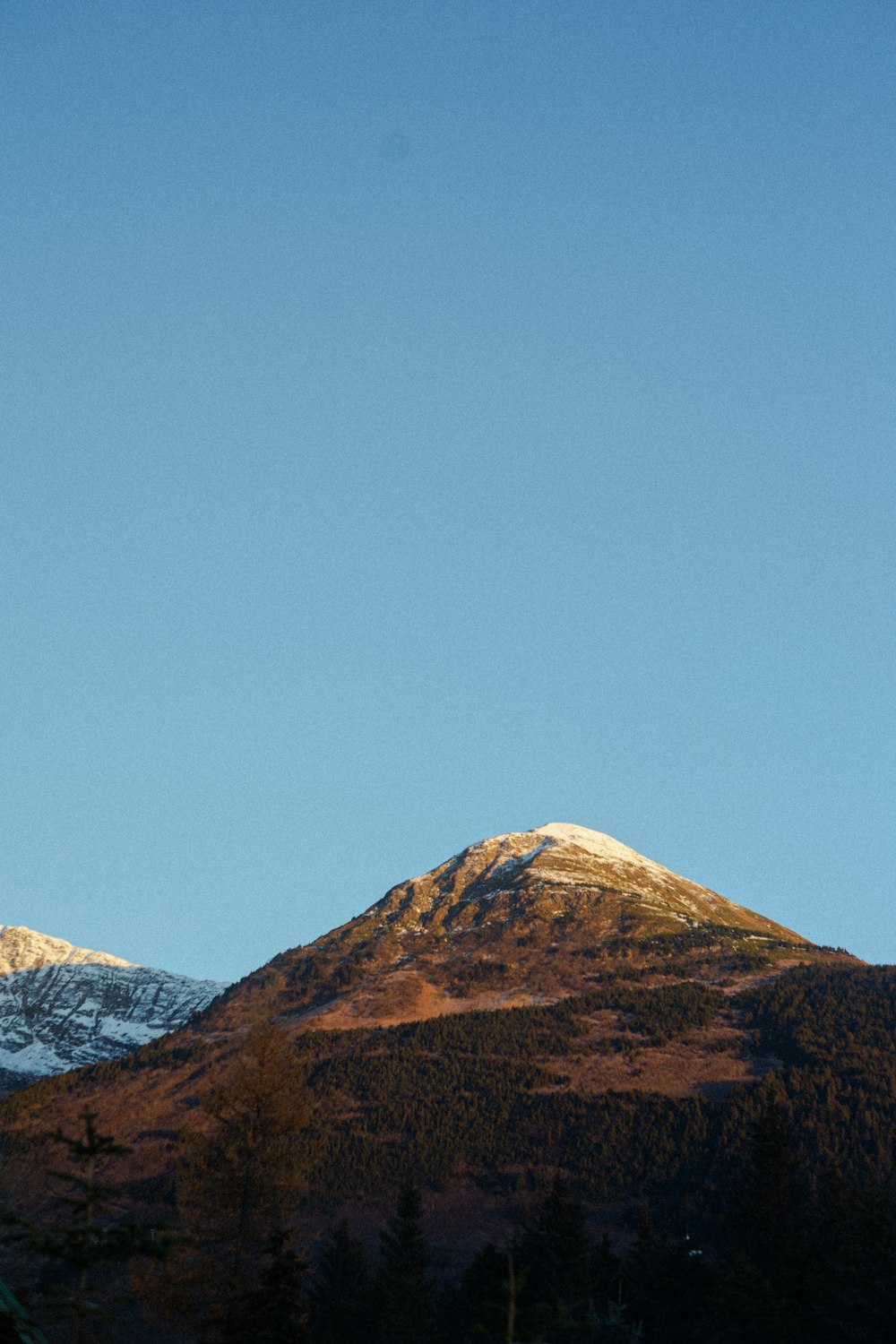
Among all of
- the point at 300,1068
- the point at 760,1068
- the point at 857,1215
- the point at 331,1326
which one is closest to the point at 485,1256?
the point at 331,1326

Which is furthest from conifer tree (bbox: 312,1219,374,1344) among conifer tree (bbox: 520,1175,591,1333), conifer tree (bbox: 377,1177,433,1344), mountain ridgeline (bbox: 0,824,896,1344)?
conifer tree (bbox: 520,1175,591,1333)

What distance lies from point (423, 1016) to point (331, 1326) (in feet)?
418

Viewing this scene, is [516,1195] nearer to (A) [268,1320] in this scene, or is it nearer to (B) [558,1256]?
(B) [558,1256]

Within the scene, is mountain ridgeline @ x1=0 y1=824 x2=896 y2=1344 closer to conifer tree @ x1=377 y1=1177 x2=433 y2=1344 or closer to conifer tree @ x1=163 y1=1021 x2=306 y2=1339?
conifer tree @ x1=163 y1=1021 x2=306 y2=1339

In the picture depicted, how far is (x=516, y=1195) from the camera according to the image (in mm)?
123750

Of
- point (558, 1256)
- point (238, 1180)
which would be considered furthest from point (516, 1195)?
point (238, 1180)

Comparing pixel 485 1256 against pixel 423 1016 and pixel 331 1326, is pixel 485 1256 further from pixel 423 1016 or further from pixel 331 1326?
pixel 423 1016

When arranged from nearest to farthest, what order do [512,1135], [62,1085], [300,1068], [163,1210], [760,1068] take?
[300,1068], [163,1210], [512,1135], [760,1068], [62,1085]

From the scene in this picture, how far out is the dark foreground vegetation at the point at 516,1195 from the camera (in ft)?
95.0

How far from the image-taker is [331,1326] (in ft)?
199

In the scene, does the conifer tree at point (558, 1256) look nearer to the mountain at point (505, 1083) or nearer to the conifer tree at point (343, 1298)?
the conifer tree at point (343, 1298)

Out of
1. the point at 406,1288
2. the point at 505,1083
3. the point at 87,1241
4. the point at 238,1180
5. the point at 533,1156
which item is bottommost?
the point at 406,1288

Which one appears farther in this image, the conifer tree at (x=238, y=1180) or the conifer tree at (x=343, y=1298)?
the conifer tree at (x=343, y=1298)

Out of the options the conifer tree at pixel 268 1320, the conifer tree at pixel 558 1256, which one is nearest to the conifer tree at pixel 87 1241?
the conifer tree at pixel 268 1320
